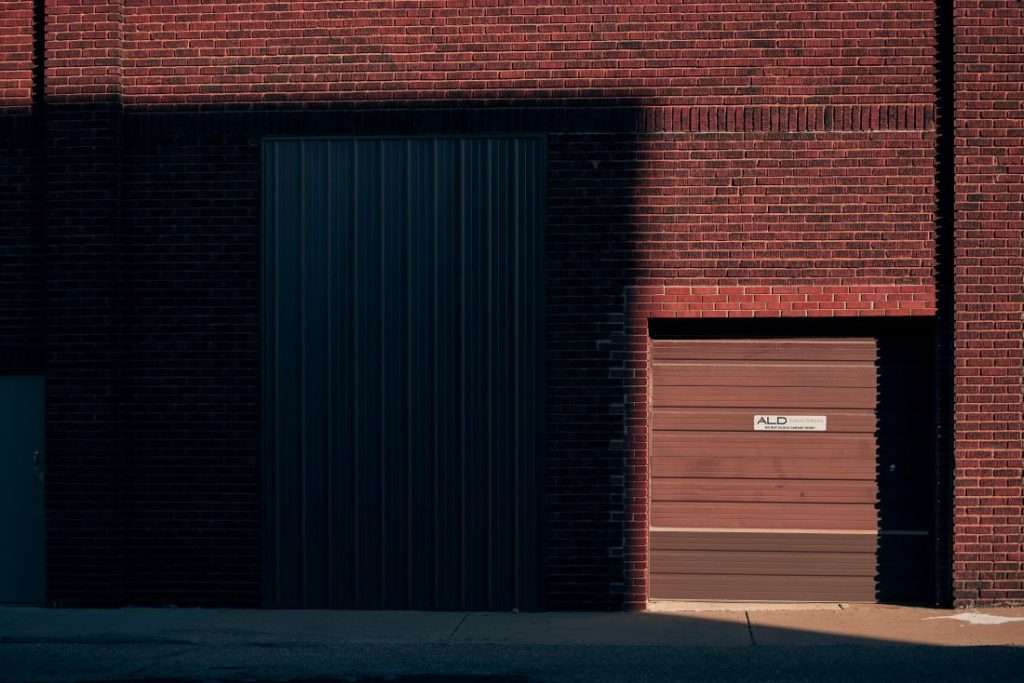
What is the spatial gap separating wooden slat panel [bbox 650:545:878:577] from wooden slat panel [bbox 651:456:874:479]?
2.20 feet

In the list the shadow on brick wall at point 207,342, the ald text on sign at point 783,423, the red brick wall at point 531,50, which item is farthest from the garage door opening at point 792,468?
the red brick wall at point 531,50

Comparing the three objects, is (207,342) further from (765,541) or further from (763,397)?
(765,541)

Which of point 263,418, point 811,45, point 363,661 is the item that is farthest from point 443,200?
point 363,661

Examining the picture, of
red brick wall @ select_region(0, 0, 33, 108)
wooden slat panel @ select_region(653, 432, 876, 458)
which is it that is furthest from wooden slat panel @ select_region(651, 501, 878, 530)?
red brick wall @ select_region(0, 0, 33, 108)

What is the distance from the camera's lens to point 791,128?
12156 mm

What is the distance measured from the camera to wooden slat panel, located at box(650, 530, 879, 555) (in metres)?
12.3

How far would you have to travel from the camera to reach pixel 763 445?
40.8 feet

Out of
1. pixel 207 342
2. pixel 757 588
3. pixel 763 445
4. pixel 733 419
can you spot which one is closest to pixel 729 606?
pixel 757 588

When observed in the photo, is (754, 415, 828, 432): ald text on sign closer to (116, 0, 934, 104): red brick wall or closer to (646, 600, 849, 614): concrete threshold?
(646, 600, 849, 614): concrete threshold

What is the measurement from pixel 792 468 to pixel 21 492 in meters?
6.91

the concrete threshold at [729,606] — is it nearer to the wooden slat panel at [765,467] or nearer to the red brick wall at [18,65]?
the wooden slat panel at [765,467]

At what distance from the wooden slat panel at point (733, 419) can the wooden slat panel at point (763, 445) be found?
5 cm

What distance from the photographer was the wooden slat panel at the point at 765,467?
12367 millimetres

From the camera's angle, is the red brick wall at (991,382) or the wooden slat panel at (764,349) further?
the wooden slat panel at (764,349)
